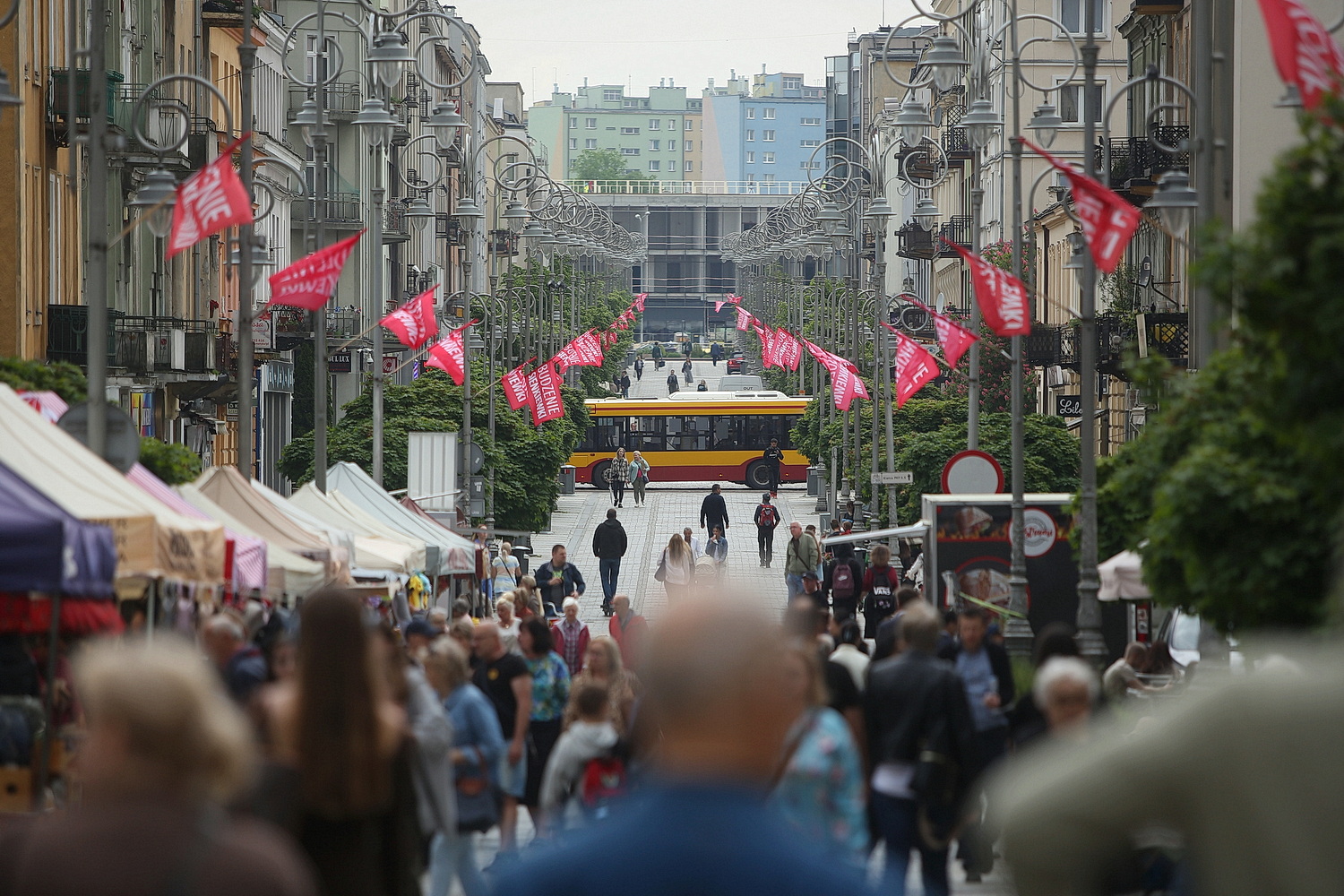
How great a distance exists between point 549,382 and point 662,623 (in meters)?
43.8

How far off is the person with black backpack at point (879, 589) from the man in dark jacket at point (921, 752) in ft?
53.9

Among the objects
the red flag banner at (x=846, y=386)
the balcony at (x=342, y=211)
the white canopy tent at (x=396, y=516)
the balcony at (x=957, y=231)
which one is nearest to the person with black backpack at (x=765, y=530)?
the red flag banner at (x=846, y=386)

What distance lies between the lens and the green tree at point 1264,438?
620 cm

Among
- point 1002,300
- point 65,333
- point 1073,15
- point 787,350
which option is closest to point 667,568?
point 1002,300

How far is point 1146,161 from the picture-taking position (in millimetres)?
40375

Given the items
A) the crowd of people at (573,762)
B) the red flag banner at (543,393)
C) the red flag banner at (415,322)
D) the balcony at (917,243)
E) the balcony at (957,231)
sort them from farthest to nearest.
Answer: the balcony at (917,243) < the balcony at (957,231) < the red flag banner at (543,393) < the red flag banner at (415,322) < the crowd of people at (573,762)

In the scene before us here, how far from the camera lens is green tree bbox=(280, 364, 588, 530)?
135 feet

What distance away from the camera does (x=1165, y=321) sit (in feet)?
117

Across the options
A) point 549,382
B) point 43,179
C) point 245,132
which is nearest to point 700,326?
point 549,382

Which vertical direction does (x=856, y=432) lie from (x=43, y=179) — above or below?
below

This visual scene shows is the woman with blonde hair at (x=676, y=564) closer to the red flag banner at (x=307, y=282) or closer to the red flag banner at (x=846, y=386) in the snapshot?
the red flag banner at (x=307, y=282)

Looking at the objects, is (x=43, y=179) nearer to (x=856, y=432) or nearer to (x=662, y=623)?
(x=856, y=432)

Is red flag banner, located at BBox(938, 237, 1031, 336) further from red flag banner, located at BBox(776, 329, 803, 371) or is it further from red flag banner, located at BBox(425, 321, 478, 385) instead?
red flag banner, located at BBox(776, 329, 803, 371)

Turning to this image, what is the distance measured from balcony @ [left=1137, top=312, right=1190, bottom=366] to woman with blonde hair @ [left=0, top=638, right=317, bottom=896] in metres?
32.3
